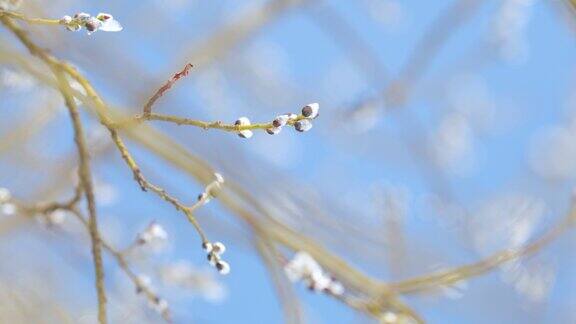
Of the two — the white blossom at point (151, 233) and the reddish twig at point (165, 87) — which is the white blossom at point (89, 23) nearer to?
the reddish twig at point (165, 87)

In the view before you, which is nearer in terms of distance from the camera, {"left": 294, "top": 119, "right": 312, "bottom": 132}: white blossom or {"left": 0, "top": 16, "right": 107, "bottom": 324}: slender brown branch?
{"left": 294, "top": 119, "right": 312, "bottom": 132}: white blossom

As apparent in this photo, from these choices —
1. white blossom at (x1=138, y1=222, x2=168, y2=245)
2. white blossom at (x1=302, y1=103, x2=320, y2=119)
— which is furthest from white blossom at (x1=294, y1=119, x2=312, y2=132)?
white blossom at (x1=138, y1=222, x2=168, y2=245)

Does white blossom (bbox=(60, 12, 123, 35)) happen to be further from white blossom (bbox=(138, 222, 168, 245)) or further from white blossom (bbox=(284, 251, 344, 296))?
white blossom (bbox=(284, 251, 344, 296))

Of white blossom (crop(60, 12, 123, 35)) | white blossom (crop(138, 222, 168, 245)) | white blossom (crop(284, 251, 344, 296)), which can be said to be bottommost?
white blossom (crop(60, 12, 123, 35))

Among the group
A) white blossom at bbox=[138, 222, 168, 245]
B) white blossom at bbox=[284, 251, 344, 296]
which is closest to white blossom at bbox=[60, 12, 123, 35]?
white blossom at bbox=[138, 222, 168, 245]

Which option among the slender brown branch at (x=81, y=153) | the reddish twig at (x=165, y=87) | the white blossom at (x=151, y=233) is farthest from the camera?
the white blossom at (x=151, y=233)

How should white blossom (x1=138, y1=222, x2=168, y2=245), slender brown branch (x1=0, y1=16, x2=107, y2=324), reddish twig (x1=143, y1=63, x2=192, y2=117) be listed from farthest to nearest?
1. white blossom (x1=138, y1=222, x2=168, y2=245)
2. slender brown branch (x1=0, y1=16, x2=107, y2=324)
3. reddish twig (x1=143, y1=63, x2=192, y2=117)

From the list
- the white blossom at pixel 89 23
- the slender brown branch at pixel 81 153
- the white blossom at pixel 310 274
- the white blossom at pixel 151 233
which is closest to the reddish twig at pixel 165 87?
the white blossom at pixel 89 23

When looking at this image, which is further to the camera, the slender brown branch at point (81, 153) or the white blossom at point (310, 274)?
the white blossom at point (310, 274)

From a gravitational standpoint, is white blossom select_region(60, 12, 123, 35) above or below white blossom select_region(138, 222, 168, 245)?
below

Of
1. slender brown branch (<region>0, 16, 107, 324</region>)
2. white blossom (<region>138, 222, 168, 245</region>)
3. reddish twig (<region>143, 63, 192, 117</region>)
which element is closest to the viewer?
reddish twig (<region>143, 63, 192, 117</region>)

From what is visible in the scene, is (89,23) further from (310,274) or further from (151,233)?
(310,274)
